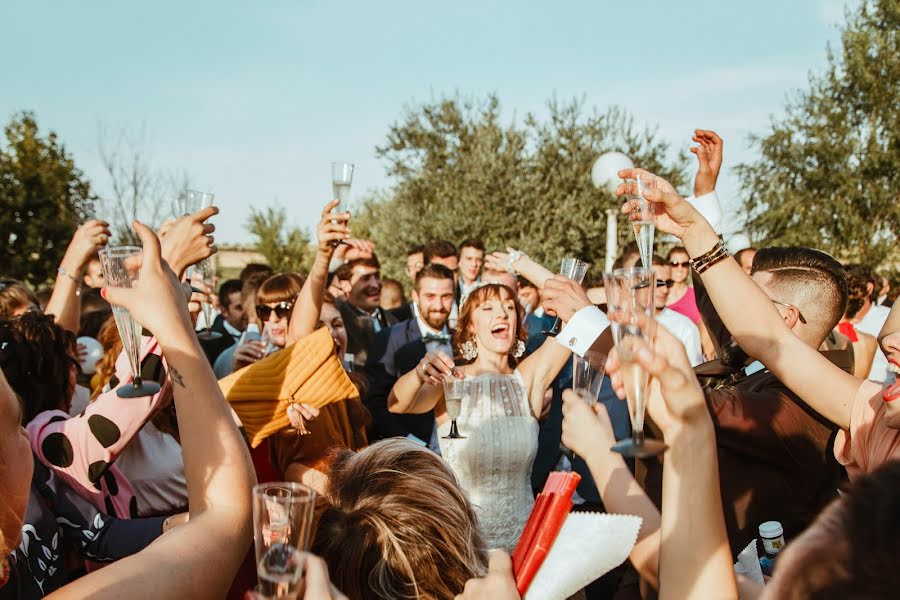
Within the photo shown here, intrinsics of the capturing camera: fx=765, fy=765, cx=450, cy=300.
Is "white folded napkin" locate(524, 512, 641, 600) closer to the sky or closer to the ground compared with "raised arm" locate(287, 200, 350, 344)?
closer to the ground

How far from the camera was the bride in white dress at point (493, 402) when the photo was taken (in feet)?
13.8

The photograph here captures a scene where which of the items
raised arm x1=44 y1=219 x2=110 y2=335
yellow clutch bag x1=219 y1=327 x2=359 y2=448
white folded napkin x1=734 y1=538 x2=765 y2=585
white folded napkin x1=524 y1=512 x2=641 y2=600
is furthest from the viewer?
raised arm x1=44 y1=219 x2=110 y2=335

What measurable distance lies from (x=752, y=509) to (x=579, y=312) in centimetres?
94

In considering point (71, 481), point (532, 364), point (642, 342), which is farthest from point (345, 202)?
point (642, 342)

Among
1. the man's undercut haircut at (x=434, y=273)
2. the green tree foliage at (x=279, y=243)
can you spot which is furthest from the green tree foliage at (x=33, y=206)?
the man's undercut haircut at (x=434, y=273)

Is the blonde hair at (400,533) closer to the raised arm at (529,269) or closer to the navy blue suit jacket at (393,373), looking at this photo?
the raised arm at (529,269)

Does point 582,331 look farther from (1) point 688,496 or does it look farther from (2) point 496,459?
(2) point 496,459

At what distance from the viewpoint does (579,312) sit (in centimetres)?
291

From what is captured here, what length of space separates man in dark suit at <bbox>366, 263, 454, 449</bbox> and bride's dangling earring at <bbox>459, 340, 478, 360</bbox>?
50 centimetres

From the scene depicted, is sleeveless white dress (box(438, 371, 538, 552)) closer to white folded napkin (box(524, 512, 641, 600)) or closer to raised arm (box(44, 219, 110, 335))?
raised arm (box(44, 219, 110, 335))

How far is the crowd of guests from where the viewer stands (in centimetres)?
156

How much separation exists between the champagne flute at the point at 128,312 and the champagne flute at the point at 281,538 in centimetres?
129

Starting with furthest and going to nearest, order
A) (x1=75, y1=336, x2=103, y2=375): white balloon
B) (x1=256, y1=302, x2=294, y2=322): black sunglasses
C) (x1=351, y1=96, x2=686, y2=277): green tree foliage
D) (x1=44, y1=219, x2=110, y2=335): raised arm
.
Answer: (x1=351, y1=96, x2=686, y2=277): green tree foliage → (x1=75, y1=336, x2=103, y2=375): white balloon → (x1=256, y1=302, x2=294, y2=322): black sunglasses → (x1=44, y1=219, x2=110, y2=335): raised arm

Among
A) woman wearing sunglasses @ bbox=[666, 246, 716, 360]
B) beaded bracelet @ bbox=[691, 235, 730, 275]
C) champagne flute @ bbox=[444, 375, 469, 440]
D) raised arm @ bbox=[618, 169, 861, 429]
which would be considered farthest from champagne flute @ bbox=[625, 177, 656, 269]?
woman wearing sunglasses @ bbox=[666, 246, 716, 360]
